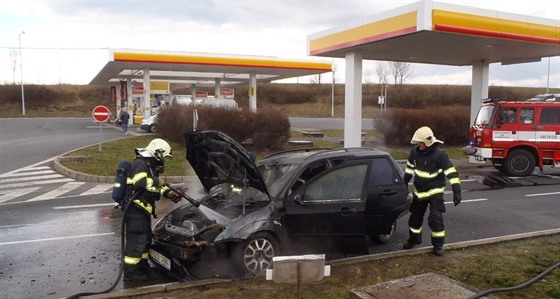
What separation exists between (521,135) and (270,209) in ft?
38.3

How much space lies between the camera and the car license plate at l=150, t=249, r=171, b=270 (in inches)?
198

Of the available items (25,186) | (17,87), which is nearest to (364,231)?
(25,186)

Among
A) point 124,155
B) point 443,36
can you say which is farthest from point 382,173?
point 124,155

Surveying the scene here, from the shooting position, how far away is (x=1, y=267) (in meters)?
5.73

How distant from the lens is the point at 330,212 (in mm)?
5570

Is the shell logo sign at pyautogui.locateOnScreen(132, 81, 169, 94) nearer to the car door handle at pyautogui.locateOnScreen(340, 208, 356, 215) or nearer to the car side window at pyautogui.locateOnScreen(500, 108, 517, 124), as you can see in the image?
the car side window at pyautogui.locateOnScreen(500, 108, 517, 124)

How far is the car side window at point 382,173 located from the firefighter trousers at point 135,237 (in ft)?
10.1

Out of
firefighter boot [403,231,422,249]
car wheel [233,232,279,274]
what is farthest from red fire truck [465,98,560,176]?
car wheel [233,232,279,274]

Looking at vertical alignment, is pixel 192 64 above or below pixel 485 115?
above

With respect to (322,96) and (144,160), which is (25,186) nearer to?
(144,160)

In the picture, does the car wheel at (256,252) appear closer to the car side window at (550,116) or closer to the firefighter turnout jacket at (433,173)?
the firefighter turnout jacket at (433,173)

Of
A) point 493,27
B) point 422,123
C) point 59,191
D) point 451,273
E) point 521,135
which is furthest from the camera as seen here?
point 422,123

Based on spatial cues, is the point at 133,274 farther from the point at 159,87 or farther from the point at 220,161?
the point at 159,87

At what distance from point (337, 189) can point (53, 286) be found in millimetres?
3528
